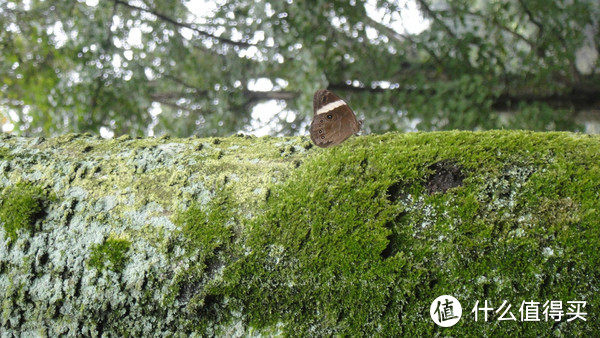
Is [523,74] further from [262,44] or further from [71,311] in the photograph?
[71,311]

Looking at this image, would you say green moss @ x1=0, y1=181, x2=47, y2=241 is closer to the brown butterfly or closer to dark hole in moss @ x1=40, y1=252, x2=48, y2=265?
dark hole in moss @ x1=40, y1=252, x2=48, y2=265

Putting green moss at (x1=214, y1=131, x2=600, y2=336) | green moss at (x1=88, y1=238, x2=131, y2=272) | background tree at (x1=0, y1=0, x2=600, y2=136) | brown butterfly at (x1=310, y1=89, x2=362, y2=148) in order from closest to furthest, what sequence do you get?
green moss at (x1=214, y1=131, x2=600, y2=336) → green moss at (x1=88, y1=238, x2=131, y2=272) → brown butterfly at (x1=310, y1=89, x2=362, y2=148) → background tree at (x1=0, y1=0, x2=600, y2=136)

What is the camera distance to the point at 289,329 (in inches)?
45.6

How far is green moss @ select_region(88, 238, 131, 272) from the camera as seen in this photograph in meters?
1.23

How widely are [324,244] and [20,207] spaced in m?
0.97

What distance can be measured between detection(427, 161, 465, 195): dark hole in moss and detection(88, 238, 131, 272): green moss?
91 cm

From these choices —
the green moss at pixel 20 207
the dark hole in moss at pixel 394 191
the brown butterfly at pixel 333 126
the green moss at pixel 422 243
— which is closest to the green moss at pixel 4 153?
the green moss at pixel 20 207

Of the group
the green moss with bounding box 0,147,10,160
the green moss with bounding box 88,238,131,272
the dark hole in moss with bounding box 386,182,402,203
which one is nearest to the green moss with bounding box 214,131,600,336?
the dark hole in moss with bounding box 386,182,402,203

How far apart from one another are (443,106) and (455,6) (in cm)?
117

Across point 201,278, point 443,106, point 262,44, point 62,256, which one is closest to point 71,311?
point 62,256

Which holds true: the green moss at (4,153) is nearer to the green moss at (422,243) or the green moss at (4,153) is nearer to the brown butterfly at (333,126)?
the green moss at (422,243)

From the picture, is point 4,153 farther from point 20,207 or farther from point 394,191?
point 394,191

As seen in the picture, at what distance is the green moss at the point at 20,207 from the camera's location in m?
1.32

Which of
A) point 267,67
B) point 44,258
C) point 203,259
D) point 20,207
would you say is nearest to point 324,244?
point 203,259
